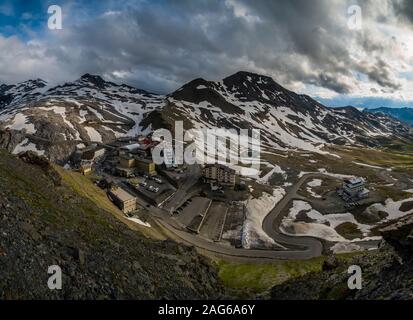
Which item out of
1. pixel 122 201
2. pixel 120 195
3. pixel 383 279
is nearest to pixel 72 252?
pixel 383 279

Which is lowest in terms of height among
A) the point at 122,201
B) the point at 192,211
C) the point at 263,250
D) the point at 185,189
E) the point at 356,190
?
the point at 263,250

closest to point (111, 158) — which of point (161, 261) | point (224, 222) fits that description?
point (224, 222)

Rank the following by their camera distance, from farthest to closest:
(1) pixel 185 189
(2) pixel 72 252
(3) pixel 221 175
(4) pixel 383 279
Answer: (3) pixel 221 175, (1) pixel 185 189, (2) pixel 72 252, (4) pixel 383 279

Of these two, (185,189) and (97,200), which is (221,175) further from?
(97,200)

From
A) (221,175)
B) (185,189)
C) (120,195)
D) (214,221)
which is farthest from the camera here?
(221,175)

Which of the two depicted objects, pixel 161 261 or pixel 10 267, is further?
pixel 161 261
